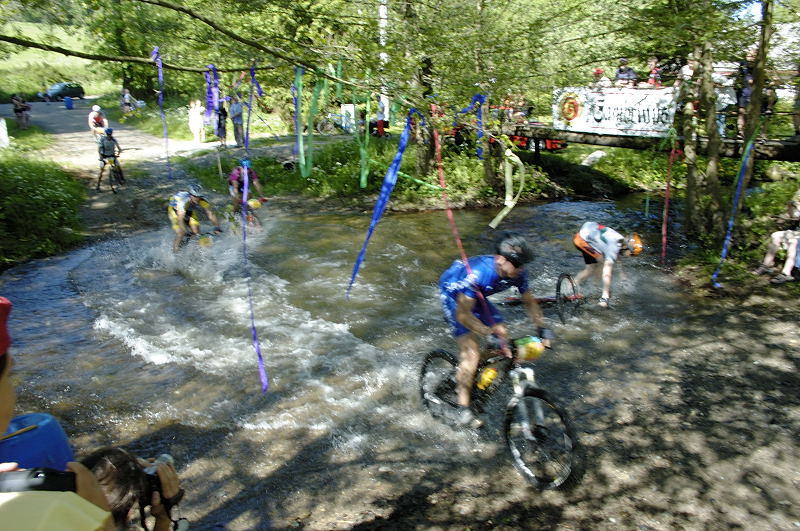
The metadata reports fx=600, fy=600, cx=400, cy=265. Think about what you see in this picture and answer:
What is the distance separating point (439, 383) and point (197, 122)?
2091 cm

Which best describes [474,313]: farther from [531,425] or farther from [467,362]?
[531,425]

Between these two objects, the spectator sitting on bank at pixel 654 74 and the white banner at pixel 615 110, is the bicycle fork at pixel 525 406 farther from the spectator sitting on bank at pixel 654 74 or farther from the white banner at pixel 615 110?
the spectator sitting on bank at pixel 654 74

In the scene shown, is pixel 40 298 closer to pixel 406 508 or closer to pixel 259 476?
pixel 259 476

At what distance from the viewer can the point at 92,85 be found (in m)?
52.4

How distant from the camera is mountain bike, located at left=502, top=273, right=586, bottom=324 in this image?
375 inches

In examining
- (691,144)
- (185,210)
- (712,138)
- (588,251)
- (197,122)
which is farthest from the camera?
(197,122)

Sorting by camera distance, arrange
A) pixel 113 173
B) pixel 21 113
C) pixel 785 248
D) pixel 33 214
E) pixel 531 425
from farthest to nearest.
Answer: pixel 21 113 → pixel 113 173 → pixel 33 214 → pixel 785 248 → pixel 531 425

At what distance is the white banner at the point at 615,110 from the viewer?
1523cm

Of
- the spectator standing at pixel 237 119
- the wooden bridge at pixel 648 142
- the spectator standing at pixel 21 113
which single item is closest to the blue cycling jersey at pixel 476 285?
the wooden bridge at pixel 648 142

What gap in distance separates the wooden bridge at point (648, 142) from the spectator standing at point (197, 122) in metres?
12.4

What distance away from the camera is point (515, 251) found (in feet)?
17.3

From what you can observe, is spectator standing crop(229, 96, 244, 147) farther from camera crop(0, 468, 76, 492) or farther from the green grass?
the green grass

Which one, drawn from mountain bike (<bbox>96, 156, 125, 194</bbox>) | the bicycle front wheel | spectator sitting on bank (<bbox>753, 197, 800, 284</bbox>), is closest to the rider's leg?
spectator sitting on bank (<bbox>753, 197, 800, 284</bbox>)

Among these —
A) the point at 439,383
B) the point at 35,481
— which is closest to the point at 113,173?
the point at 439,383
